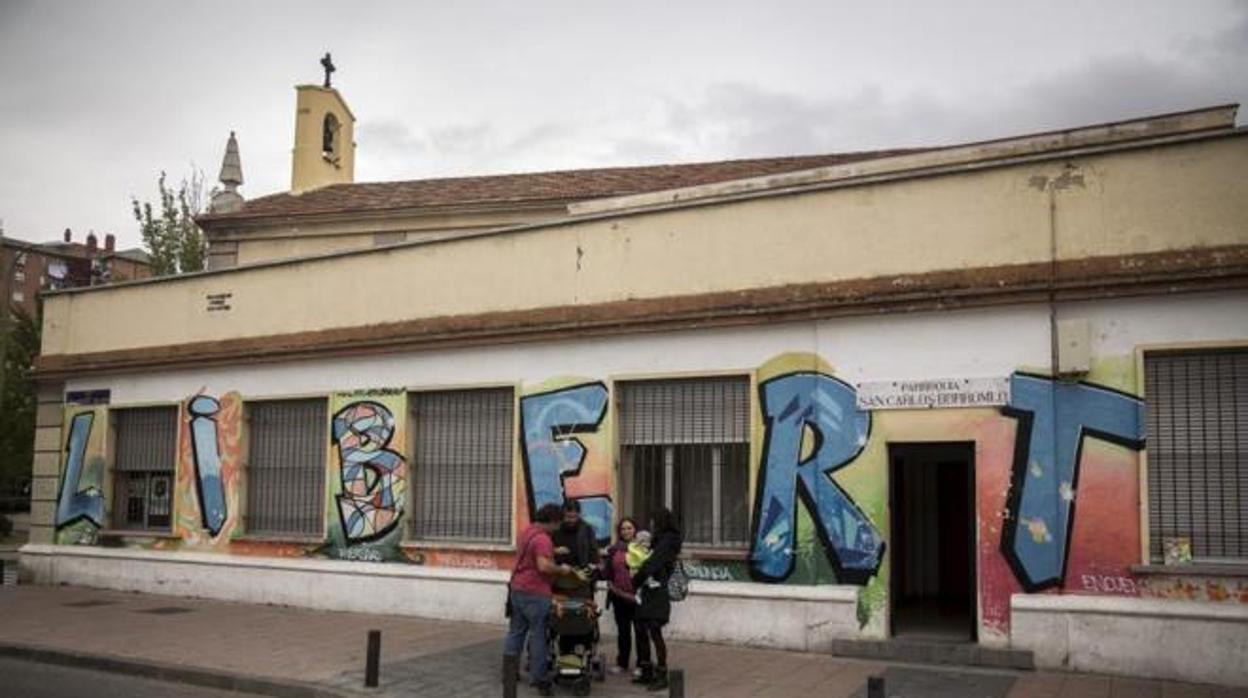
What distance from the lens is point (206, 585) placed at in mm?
15734

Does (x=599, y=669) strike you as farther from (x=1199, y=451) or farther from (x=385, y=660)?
(x=1199, y=451)

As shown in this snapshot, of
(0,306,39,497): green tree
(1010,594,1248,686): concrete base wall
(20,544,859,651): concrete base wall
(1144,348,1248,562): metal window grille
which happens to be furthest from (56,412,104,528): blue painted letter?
(1144,348,1248,562): metal window grille

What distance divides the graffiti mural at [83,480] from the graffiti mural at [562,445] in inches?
332

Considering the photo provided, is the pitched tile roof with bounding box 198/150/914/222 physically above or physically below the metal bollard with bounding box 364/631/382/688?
above

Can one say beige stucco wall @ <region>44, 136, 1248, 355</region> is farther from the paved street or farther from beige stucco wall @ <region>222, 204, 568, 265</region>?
the paved street

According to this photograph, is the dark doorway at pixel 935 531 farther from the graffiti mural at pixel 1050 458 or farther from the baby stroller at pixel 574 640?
the baby stroller at pixel 574 640

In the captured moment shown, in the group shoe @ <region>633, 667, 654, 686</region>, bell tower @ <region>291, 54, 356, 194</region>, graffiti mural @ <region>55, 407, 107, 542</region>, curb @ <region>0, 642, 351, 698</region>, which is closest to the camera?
curb @ <region>0, 642, 351, 698</region>

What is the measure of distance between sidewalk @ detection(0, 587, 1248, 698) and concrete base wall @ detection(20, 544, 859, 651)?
24 cm

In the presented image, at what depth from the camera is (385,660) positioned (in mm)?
10703

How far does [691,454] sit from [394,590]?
14.7ft

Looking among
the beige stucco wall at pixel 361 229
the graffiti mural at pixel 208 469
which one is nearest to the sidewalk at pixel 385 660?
the graffiti mural at pixel 208 469

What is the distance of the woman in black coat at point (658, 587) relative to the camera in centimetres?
962

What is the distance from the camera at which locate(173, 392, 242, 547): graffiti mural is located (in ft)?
52.4

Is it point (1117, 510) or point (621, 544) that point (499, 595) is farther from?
point (1117, 510)
